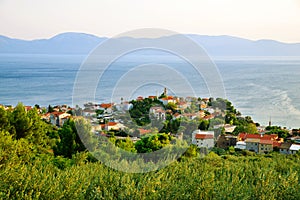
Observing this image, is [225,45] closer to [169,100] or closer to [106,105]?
[169,100]

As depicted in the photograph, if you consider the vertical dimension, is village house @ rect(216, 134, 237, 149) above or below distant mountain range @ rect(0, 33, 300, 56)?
below

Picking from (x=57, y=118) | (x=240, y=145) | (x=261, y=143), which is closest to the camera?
(x=240, y=145)

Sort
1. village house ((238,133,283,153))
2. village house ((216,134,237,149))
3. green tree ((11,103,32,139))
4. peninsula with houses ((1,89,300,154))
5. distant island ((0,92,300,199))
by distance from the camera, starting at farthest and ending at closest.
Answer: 1. village house ((216,134,237,149))
2. village house ((238,133,283,153))
3. green tree ((11,103,32,139))
4. peninsula with houses ((1,89,300,154))
5. distant island ((0,92,300,199))

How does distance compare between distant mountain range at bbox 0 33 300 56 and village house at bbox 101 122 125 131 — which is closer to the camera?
village house at bbox 101 122 125 131

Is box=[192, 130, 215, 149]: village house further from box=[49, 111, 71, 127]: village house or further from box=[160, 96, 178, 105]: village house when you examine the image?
box=[49, 111, 71, 127]: village house

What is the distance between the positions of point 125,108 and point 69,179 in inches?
225

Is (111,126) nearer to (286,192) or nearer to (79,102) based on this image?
(79,102)

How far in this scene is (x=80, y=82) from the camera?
17.5ft

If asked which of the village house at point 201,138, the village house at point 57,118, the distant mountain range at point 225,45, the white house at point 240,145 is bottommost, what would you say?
the white house at point 240,145

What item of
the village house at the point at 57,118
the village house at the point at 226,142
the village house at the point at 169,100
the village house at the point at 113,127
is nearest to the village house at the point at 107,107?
the village house at the point at 113,127

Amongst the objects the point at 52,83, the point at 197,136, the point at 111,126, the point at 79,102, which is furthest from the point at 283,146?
the point at 52,83

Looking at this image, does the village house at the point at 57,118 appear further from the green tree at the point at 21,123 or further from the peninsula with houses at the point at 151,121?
the peninsula with houses at the point at 151,121

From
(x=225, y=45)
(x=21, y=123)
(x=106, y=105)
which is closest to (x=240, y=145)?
(x=106, y=105)

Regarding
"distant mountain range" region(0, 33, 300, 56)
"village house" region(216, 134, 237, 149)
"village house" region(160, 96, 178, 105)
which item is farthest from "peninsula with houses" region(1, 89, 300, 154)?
"distant mountain range" region(0, 33, 300, 56)
